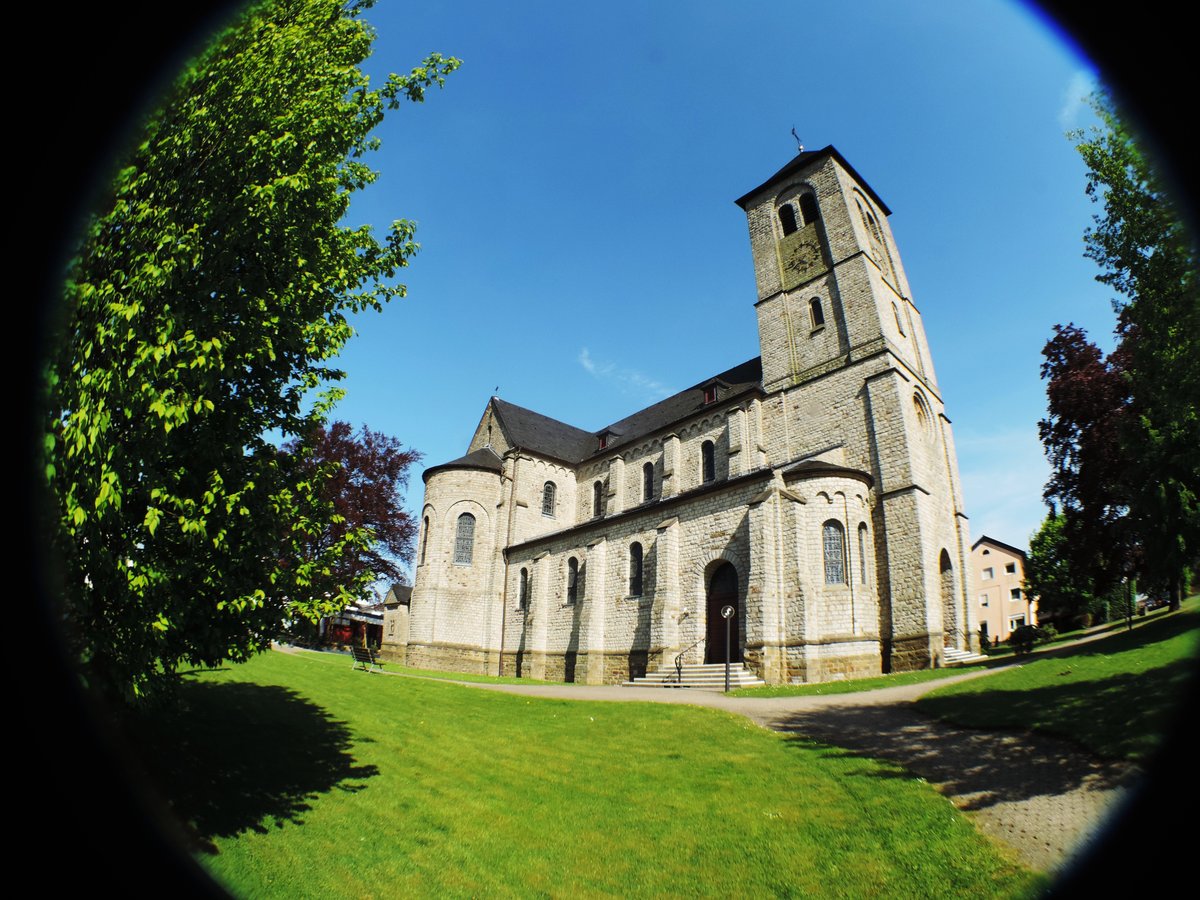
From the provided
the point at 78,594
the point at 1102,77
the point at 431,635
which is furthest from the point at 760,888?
the point at 431,635

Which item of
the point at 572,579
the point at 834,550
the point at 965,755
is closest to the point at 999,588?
the point at 834,550

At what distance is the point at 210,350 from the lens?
483cm

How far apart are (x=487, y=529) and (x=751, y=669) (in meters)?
18.1

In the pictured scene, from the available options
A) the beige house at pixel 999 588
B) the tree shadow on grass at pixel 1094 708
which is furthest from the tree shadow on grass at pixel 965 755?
the beige house at pixel 999 588

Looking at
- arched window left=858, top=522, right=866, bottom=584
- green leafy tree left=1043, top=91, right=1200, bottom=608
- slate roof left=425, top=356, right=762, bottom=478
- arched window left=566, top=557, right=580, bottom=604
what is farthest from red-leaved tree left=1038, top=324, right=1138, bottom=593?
arched window left=566, top=557, right=580, bottom=604

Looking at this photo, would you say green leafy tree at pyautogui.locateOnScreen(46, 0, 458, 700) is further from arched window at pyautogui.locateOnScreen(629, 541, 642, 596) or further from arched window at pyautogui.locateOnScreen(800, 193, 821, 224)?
arched window at pyautogui.locateOnScreen(800, 193, 821, 224)

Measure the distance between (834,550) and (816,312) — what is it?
37.8 feet

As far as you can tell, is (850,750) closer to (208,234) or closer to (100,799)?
(100,799)

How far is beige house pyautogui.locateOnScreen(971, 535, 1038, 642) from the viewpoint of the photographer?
48125 mm

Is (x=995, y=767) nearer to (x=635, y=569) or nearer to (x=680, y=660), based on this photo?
(x=680, y=660)

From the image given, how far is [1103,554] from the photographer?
2170 cm

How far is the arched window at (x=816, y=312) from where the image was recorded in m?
25.4

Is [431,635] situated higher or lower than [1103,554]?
lower

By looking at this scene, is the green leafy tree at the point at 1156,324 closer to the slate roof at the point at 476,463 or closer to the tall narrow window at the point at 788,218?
the tall narrow window at the point at 788,218
